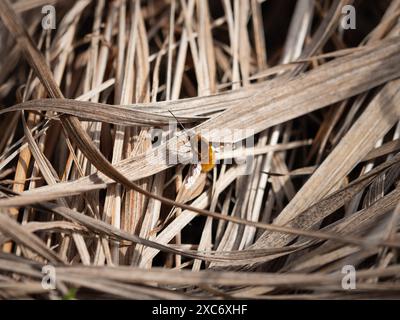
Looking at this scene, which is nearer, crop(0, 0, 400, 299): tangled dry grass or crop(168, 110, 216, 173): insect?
crop(0, 0, 400, 299): tangled dry grass

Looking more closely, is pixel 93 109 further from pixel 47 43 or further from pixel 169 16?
pixel 169 16

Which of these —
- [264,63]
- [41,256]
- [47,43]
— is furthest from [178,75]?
[41,256]

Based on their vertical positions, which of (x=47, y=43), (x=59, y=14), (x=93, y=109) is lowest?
(x=93, y=109)

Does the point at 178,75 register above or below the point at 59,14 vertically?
below

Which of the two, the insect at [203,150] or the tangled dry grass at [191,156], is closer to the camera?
the tangled dry grass at [191,156]

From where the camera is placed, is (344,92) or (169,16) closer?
(344,92)
